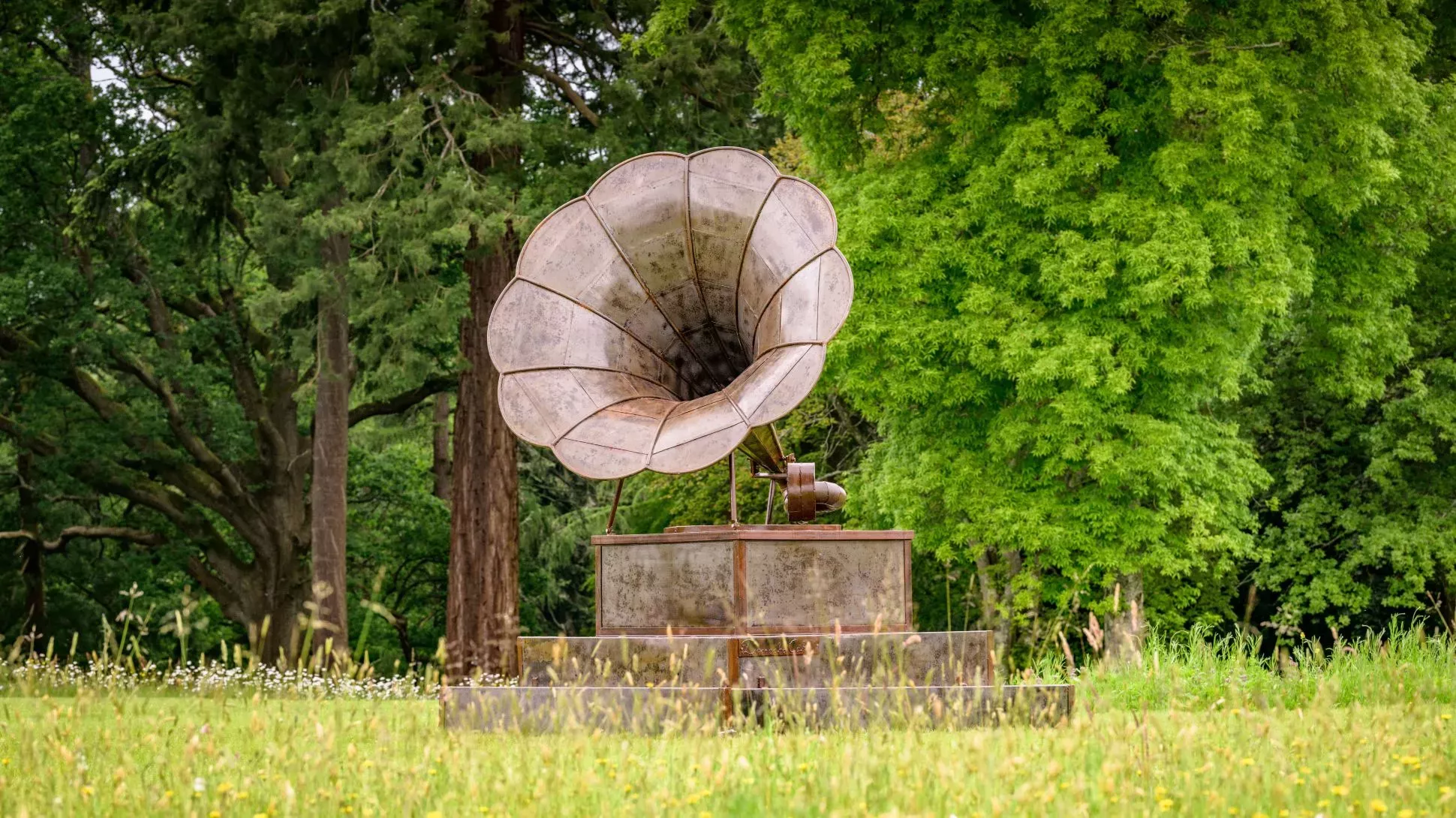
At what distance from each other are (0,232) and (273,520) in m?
4.86

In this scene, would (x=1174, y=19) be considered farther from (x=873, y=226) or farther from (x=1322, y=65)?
(x=873, y=226)

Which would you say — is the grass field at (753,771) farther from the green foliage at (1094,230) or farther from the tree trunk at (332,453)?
the tree trunk at (332,453)

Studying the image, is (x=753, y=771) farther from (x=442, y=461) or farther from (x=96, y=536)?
(x=442, y=461)

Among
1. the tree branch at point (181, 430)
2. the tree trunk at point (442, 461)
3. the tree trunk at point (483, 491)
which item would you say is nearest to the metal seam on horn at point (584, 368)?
the tree trunk at point (483, 491)

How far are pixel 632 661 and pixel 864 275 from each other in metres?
7.24

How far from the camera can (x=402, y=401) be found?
19.4 meters

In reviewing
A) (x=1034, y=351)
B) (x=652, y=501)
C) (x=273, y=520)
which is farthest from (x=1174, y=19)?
(x=273, y=520)

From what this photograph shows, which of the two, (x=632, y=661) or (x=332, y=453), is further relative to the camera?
(x=332, y=453)

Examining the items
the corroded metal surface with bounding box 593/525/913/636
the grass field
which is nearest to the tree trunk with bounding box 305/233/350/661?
the corroded metal surface with bounding box 593/525/913/636

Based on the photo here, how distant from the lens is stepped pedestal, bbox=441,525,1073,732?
259 inches

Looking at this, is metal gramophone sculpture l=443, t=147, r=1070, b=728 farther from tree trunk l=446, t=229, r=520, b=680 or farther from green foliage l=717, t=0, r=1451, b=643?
tree trunk l=446, t=229, r=520, b=680

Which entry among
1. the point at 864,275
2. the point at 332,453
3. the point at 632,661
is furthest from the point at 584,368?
the point at 332,453

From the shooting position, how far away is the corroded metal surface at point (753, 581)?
23.6 feet

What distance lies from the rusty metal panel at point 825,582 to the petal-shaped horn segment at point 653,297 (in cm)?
64
